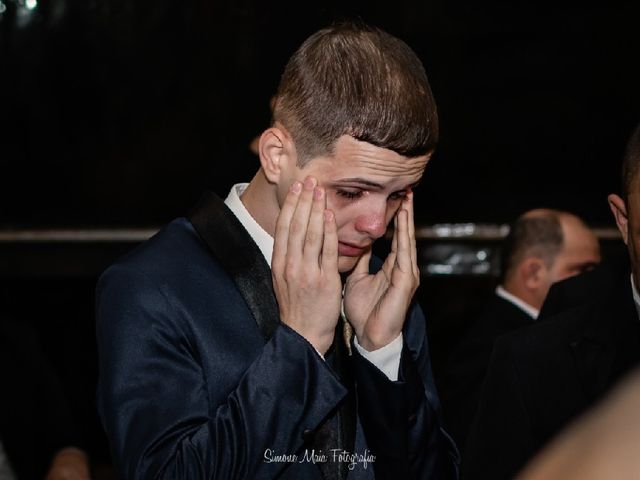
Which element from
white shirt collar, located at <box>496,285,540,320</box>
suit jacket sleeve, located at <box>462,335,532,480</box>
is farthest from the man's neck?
white shirt collar, located at <box>496,285,540,320</box>

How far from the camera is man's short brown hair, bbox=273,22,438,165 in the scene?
1.64 metres

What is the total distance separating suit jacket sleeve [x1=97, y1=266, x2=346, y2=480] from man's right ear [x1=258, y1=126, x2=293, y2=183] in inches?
11.0

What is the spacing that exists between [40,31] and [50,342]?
4.16 feet

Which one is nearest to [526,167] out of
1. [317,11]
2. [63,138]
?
[317,11]

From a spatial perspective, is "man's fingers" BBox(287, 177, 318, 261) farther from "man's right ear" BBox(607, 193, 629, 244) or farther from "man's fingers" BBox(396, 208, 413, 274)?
"man's right ear" BBox(607, 193, 629, 244)

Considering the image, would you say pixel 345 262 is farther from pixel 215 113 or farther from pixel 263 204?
pixel 215 113

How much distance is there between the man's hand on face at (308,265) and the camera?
5.19 feet

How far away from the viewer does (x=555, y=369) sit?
2.05 m

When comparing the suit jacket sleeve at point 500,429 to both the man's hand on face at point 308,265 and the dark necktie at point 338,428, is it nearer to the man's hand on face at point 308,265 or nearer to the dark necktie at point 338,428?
the dark necktie at point 338,428

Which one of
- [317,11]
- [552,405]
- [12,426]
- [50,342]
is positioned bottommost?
[50,342]

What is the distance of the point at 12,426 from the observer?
283cm

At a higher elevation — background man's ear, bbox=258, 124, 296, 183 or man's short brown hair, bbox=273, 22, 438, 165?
man's short brown hair, bbox=273, 22, 438, 165

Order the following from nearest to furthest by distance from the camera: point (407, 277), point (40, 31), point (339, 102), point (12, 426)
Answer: point (339, 102), point (407, 277), point (12, 426), point (40, 31)

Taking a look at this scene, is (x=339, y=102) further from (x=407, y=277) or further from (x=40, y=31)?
(x=40, y=31)
